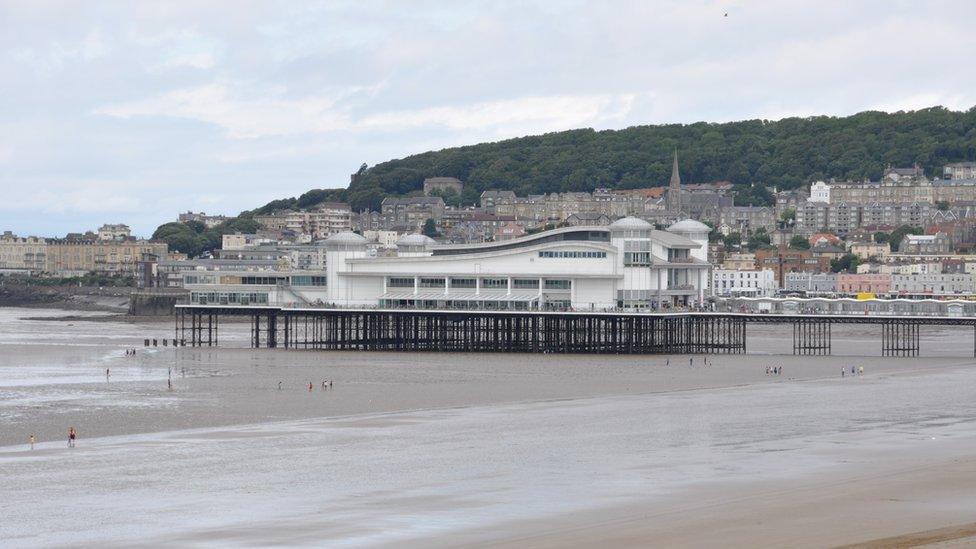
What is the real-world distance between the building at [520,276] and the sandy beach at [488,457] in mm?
14786

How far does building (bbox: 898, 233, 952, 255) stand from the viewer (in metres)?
190

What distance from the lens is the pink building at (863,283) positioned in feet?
553

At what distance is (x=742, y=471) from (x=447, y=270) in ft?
174

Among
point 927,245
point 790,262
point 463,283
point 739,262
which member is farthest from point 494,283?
point 927,245

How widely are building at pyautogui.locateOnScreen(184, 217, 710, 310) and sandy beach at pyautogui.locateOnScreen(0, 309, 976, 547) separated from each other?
1479 cm

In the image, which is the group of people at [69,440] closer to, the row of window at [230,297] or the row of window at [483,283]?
the row of window at [483,283]

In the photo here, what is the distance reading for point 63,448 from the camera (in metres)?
43.9

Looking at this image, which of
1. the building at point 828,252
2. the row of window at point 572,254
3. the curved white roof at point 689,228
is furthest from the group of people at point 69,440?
the building at point 828,252

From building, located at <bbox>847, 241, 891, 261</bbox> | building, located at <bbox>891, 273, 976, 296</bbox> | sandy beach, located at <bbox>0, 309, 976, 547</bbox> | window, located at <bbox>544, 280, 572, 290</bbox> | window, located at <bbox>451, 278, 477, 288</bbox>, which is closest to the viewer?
sandy beach, located at <bbox>0, 309, 976, 547</bbox>

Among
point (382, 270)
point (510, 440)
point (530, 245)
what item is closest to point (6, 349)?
point (382, 270)

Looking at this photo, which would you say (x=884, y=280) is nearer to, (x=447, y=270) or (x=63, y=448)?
(x=447, y=270)

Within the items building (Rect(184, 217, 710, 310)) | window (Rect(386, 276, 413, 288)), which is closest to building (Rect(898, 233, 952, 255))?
building (Rect(184, 217, 710, 310))

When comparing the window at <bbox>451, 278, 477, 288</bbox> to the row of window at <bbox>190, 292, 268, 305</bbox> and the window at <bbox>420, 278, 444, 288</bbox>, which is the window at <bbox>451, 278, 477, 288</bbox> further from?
the row of window at <bbox>190, 292, 268, 305</bbox>

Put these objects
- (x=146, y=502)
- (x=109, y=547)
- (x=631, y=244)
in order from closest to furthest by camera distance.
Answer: (x=109, y=547), (x=146, y=502), (x=631, y=244)
